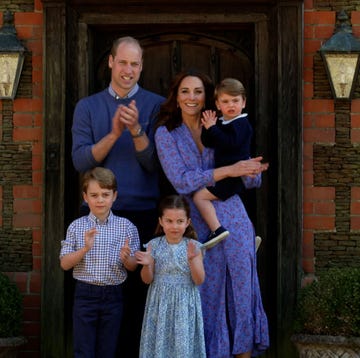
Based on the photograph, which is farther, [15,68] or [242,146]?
[15,68]

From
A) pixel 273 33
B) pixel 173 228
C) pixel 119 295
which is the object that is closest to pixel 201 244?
pixel 173 228

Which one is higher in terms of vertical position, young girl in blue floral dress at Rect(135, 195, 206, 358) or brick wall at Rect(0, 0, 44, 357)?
brick wall at Rect(0, 0, 44, 357)

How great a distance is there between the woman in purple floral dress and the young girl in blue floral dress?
18cm

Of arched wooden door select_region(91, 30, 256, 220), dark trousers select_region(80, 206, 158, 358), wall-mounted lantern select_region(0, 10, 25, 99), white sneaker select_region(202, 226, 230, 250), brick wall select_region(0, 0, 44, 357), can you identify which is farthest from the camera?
arched wooden door select_region(91, 30, 256, 220)

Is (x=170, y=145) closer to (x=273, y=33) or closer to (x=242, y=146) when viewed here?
(x=242, y=146)

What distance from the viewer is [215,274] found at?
16.5 feet

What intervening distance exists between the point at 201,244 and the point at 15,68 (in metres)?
1.80

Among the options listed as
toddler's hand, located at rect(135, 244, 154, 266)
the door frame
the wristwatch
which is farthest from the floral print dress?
the door frame

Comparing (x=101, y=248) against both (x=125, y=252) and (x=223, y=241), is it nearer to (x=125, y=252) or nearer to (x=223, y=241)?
(x=125, y=252)

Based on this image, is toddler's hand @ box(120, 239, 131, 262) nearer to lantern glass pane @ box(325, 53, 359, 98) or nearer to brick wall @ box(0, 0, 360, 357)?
brick wall @ box(0, 0, 360, 357)

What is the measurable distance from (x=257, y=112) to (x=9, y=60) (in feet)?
5.43

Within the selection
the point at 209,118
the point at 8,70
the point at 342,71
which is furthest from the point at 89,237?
the point at 342,71

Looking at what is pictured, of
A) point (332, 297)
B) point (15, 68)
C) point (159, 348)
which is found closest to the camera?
point (159, 348)

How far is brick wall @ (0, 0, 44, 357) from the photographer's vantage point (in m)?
5.84
